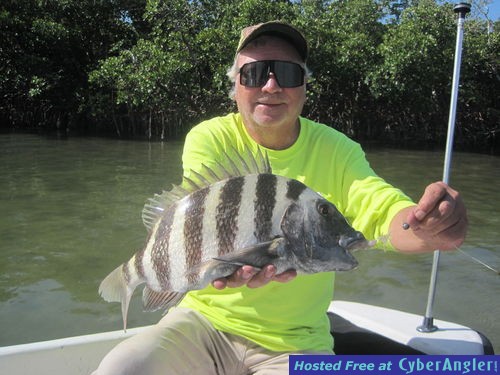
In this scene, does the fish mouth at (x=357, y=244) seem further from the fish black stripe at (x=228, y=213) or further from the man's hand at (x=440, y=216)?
the fish black stripe at (x=228, y=213)

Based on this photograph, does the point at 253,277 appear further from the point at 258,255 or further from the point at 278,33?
the point at 278,33

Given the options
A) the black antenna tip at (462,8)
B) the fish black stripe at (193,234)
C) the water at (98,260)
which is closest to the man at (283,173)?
the fish black stripe at (193,234)

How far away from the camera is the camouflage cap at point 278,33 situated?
2184 millimetres

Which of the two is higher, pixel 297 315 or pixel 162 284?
pixel 162 284

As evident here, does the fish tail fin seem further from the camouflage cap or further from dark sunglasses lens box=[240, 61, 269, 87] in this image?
the camouflage cap

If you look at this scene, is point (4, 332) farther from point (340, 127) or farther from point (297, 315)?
point (340, 127)

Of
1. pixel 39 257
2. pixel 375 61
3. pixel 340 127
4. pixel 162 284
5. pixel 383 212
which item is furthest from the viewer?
pixel 340 127

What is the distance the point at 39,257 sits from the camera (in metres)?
5.79

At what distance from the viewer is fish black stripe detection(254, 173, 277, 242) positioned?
1574 millimetres

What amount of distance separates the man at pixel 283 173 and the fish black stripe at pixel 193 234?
29 centimetres

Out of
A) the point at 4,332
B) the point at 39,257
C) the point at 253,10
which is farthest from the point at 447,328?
the point at 253,10

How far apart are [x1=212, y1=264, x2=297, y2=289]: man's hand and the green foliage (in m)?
18.7

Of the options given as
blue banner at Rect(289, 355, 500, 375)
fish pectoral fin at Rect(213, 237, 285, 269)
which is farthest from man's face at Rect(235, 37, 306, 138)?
blue banner at Rect(289, 355, 500, 375)

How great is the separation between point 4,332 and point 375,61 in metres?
20.7
